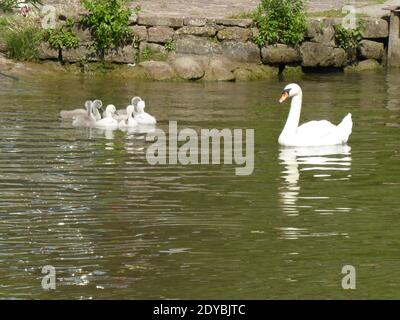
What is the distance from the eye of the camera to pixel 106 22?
24.7 meters

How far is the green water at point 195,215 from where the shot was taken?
10.7 meters

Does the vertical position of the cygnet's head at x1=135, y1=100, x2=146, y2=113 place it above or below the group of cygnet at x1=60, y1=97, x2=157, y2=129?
above

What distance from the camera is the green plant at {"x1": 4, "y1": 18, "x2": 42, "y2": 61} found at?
2447 cm

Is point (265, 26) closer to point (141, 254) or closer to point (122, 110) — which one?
point (122, 110)

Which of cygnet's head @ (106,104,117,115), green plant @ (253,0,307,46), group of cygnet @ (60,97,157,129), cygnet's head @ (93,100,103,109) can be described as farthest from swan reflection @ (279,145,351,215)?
green plant @ (253,0,307,46)

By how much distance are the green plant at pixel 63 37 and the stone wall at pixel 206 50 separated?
128mm

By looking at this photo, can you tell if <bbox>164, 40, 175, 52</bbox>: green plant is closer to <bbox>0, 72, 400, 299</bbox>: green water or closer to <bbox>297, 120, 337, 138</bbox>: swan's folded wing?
<bbox>0, 72, 400, 299</bbox>: green water

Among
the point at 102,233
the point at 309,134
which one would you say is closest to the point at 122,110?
the point at 309,134

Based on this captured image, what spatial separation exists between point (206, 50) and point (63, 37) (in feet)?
9.24

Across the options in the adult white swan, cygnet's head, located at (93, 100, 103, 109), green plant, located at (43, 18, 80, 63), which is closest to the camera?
the adult white swan

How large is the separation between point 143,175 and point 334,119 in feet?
18.3

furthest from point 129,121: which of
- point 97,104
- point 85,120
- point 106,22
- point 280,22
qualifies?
point 280,22

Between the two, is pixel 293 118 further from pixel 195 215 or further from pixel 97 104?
pixel 195 215

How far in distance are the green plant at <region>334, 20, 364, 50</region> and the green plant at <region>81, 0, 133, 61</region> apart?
4.22 metres
